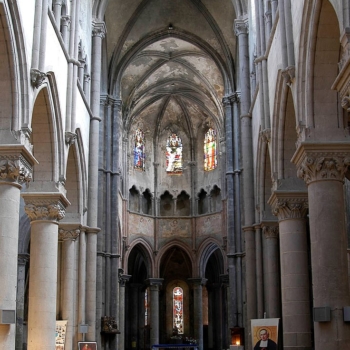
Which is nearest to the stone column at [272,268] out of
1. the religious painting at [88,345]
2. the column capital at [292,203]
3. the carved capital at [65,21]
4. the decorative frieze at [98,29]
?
the column capital at [292,203]

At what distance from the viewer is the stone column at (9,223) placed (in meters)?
14.7

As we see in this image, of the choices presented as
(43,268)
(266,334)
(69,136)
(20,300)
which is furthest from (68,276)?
(266,334)

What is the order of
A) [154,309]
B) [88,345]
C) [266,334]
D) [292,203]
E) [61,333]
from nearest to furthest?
[266,334] → [292,203] → [61,333] → [88,345] → [154,309]

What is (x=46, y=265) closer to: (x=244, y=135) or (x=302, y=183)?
(x=302, y=183)

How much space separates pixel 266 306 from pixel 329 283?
1148 centimetres

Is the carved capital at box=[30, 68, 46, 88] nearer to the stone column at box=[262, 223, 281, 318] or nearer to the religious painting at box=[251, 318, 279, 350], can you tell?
the religious painting at box=[251, 318, 279, 350]

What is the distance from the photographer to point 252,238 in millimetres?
26969

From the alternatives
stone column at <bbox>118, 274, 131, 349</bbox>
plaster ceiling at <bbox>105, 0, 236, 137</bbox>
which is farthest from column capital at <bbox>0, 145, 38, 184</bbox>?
stone column at <bbox>118, 274, 131, 349</bbox>

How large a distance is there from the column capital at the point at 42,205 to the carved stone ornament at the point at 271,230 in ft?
25.5

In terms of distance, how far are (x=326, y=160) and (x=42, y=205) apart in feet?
28.7

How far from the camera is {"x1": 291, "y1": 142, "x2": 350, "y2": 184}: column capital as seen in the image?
49.6ft

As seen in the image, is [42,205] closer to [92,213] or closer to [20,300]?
[92,213]

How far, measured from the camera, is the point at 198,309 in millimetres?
47094

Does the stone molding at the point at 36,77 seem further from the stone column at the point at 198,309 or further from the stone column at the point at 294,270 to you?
the stone column at the point at 198,309
